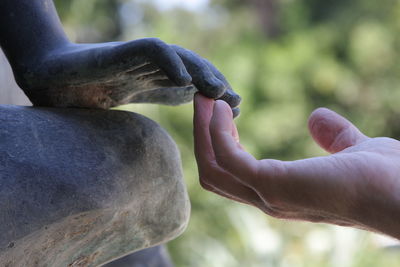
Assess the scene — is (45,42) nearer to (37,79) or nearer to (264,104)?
(37,79)

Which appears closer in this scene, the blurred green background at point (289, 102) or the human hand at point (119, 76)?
the human hand at point (119, 76)

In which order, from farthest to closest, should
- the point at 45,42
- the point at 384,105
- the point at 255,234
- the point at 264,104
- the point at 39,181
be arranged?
the point at 384,105 → the point at 264,104 → the point at 255,234 → the point at 45,42 → the point at 39,181

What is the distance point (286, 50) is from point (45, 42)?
3.85 metres

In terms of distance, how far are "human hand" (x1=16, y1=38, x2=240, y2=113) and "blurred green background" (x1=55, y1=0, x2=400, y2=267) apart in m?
1.99

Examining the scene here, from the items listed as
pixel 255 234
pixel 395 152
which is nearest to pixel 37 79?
pixel 395 152

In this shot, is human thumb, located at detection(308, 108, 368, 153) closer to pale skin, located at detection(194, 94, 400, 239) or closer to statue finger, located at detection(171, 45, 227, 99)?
pale skin, located at detection(194, 94, 400, 239)

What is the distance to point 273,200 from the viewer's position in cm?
69

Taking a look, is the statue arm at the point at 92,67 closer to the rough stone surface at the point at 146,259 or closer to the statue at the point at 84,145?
the statue at the point at 84,145

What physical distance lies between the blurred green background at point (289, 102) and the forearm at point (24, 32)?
6.80 ft

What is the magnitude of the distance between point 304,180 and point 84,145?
11.1 inches

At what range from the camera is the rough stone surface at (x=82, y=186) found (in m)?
0.67

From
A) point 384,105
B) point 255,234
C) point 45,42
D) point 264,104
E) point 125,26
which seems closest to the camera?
point 45,42

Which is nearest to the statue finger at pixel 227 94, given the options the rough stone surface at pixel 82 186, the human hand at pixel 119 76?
the human hand at pixel 119 76

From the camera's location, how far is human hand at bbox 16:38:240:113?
66 cm
